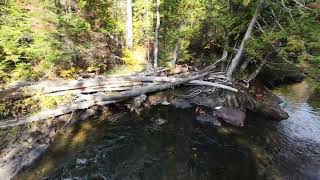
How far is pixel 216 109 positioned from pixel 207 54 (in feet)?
24.3

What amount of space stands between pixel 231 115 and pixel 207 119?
1.47 metres

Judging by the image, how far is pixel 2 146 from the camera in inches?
390

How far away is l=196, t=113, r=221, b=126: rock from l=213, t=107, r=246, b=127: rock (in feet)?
1.85

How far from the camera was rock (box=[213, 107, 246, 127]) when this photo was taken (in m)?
15.1

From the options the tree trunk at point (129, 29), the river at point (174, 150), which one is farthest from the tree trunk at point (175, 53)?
the river at point (174, 150)

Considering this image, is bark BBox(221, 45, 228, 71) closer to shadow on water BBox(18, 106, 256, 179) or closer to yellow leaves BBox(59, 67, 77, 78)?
shadow on water BBox(18, 106, 256, 179)

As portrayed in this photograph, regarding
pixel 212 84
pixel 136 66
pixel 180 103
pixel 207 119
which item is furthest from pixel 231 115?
pixel 136 66

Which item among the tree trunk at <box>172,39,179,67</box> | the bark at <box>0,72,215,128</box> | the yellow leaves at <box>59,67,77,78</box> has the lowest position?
the bark at <box>0,72,215,128</box>

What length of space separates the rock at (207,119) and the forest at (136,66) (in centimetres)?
5

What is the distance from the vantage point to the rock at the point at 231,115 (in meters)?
15.1

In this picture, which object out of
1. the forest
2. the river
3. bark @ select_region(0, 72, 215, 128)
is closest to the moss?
the forest

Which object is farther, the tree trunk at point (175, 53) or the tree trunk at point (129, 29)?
the tree trunk at point (129, 29)

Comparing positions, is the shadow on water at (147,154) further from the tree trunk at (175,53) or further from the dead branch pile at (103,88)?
the tree trunk at (175,53)

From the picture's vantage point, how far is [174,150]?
11867 millimetres
